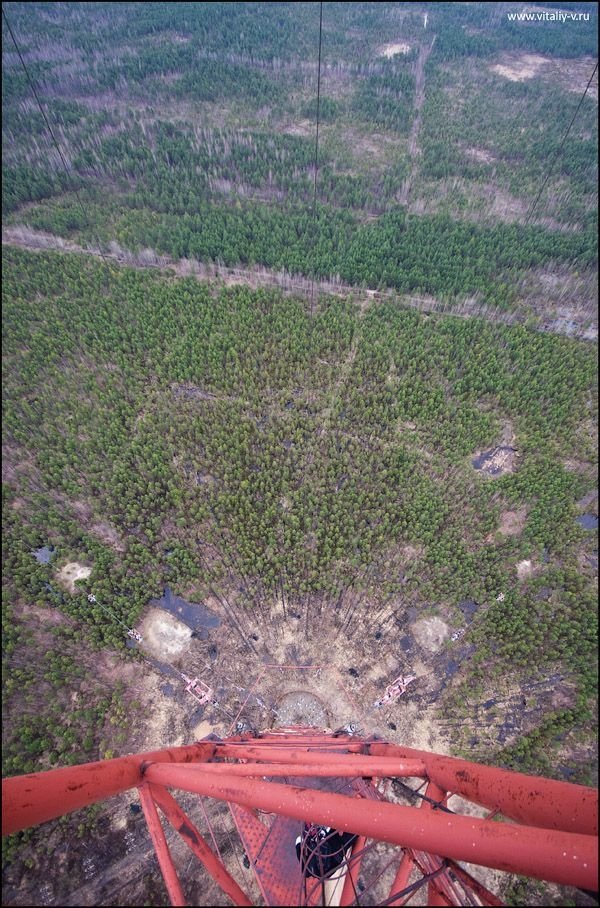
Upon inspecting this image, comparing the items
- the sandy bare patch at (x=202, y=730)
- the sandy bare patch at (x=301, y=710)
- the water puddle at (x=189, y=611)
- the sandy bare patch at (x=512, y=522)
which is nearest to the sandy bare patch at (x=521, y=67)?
the sandy bare patch at (x=512, y=522)

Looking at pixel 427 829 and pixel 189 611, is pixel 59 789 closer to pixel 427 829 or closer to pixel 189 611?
pixel 427 829

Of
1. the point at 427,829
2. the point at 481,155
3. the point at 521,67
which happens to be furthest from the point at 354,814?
the point at 521,67

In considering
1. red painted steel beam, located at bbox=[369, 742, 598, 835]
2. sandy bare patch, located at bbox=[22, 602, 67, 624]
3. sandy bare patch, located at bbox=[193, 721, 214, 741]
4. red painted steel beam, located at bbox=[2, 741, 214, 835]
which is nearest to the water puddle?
sandy bare patch, located at bbox=[193, 721, 214, 741]

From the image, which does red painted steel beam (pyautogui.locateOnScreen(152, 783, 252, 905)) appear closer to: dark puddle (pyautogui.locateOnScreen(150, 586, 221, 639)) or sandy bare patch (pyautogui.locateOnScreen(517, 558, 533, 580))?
dark puddle (pyautogui.locateOnScreen(150, 586, 221, 639))

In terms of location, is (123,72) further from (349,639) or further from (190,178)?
(349,639)

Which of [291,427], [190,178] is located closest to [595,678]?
[291,427]
